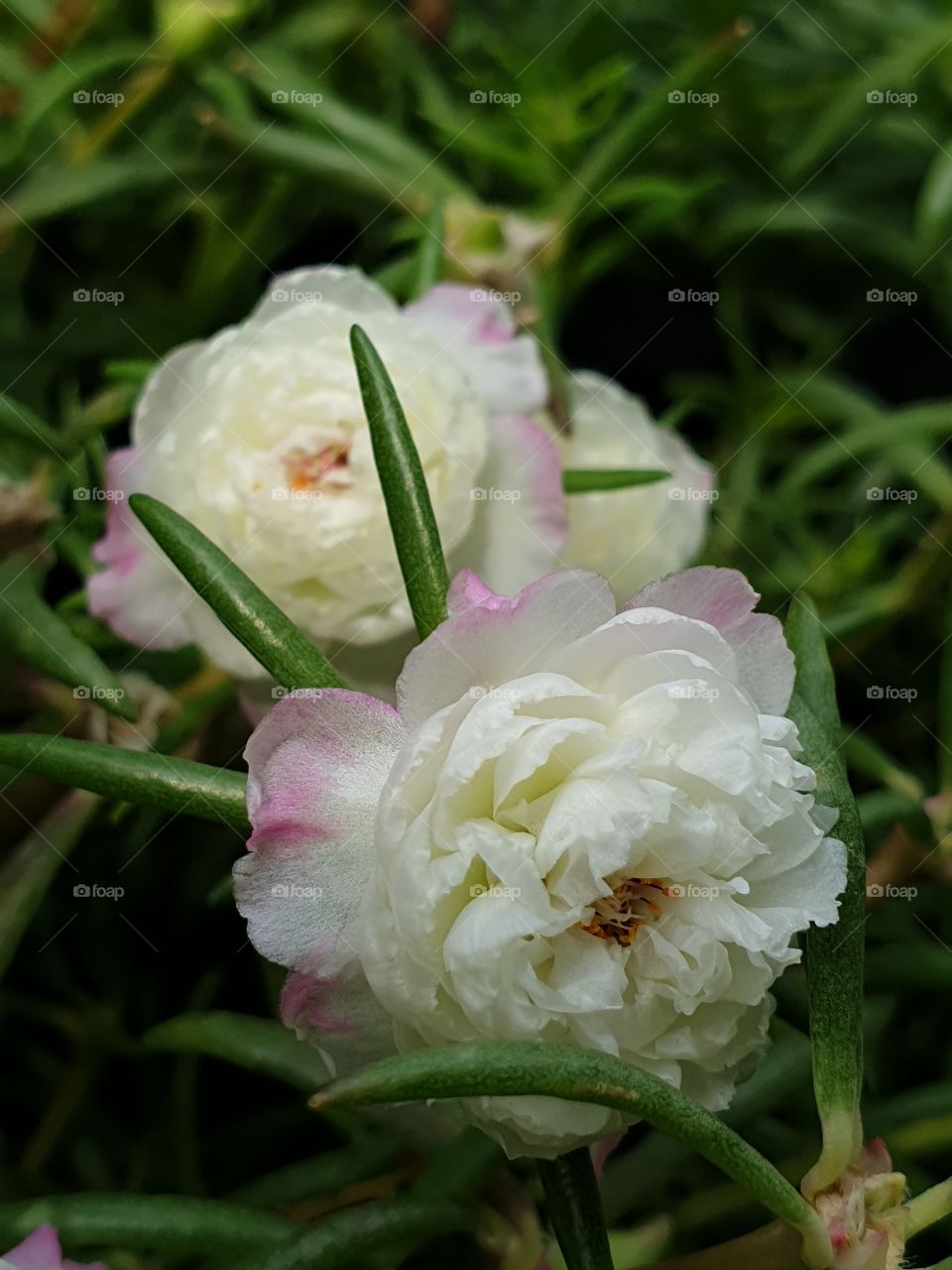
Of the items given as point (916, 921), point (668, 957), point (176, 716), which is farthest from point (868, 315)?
point (668, 957)

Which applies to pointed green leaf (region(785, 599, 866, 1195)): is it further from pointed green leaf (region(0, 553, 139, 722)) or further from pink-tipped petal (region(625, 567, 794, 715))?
pointed green leaf (region(0, 553, 139, 722))

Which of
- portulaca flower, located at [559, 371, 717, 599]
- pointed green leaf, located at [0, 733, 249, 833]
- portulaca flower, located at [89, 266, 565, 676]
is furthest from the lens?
portulaca flower, located at [559, 371, 717, 599]

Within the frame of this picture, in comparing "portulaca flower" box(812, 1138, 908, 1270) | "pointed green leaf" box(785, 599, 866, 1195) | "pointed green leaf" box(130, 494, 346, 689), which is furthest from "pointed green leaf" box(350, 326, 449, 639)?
"portulaca flower" box(812, 1138, 908, 1270)

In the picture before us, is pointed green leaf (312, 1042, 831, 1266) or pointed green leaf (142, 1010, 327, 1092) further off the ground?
pointed green leaf (312, 1042, 831, 1266)

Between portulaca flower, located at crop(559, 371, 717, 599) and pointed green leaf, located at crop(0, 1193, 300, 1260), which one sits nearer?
pointed green leaf, located at crop(0, 1193, 300, 1260)

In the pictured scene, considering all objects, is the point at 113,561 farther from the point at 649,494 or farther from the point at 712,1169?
the point at 712,1169

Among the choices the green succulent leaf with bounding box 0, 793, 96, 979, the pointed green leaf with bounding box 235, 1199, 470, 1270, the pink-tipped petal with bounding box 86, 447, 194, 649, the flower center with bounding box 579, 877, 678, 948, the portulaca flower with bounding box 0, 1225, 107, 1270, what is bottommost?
the pointed green leaf with bounding box 235, 1199, 470, 1270

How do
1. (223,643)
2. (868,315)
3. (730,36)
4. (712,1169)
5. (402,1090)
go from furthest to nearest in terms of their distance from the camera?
1. (868,315)
2. (730,36)
3. (712,1169)
4. (223,643)
5. (402,1090)
